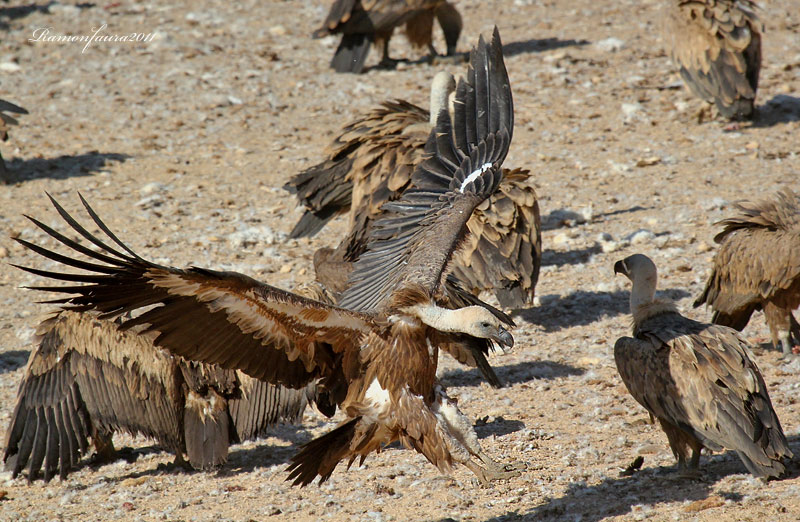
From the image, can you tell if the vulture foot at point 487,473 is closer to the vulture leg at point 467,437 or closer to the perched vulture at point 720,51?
the vulture leg at point 467,437

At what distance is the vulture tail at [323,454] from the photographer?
13.7 ft

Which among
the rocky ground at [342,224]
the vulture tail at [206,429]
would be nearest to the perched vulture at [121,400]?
the vulture tail at [206,429]

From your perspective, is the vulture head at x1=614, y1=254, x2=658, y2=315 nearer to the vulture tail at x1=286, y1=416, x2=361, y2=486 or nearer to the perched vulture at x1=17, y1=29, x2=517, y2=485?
the perched vulture at x1=17, y1=29, x2=517, y2=485

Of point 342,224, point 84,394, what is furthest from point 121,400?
point 342,224

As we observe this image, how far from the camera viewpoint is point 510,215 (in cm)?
652

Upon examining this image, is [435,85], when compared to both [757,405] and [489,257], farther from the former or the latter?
[757,405]

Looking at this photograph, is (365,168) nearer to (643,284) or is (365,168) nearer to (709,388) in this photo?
(643,284)

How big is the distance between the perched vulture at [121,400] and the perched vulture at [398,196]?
4.09ft

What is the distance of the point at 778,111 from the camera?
412 inches

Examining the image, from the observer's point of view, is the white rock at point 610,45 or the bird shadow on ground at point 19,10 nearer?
the white rock at point 610,45

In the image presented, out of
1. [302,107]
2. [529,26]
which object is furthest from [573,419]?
[529,26]

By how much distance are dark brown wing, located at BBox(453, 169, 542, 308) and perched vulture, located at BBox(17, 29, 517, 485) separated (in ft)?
4.41

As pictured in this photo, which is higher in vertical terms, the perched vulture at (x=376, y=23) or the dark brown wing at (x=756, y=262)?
the perched vulture at (x=376, y=23)

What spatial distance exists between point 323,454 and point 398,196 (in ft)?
9.09
